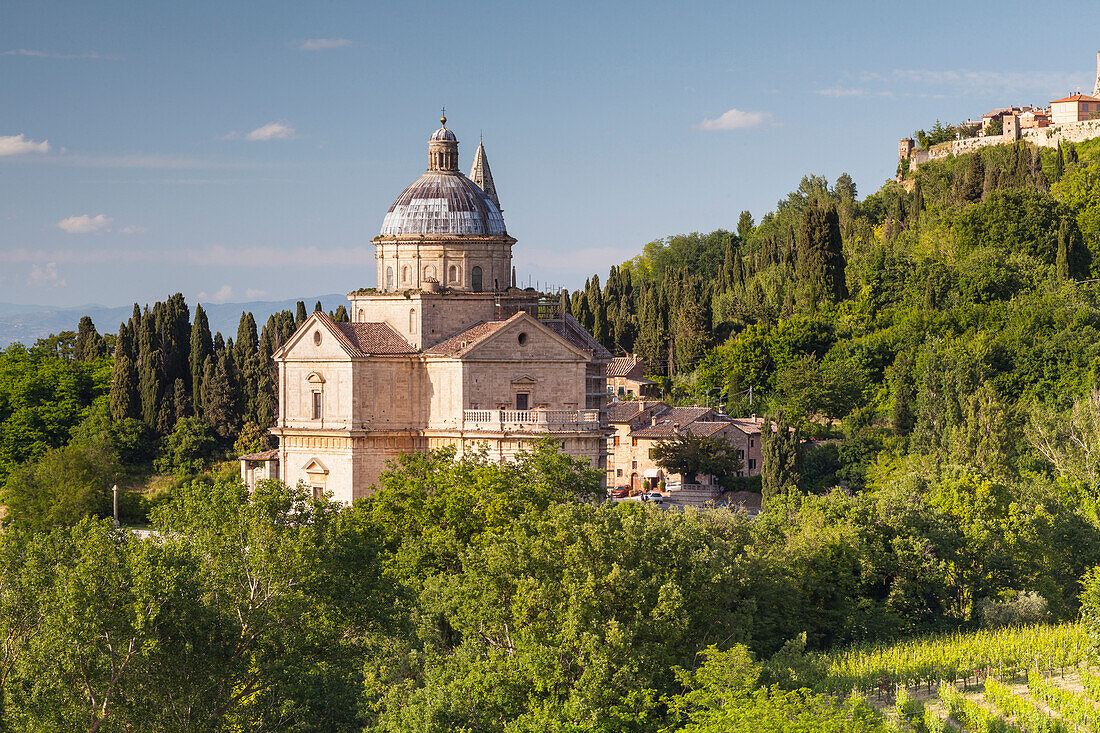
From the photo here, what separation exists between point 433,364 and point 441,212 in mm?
5172

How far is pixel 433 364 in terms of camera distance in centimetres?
4556

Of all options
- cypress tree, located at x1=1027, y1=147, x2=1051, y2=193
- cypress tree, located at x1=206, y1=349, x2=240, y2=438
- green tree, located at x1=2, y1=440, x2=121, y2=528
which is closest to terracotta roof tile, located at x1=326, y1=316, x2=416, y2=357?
green tree, located at x1=2, y1=440, x2=121, y2=528

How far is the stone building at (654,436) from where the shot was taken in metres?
73.1

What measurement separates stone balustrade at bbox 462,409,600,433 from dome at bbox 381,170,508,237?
6329 mm

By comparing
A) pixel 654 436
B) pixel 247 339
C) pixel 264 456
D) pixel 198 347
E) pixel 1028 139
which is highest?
pixel 1028 139

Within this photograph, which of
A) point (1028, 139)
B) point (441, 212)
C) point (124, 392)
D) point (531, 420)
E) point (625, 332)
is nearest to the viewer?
point (531, 420)

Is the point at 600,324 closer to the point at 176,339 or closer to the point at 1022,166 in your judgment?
the point at 176,339

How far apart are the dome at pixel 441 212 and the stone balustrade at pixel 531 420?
633 centimetres

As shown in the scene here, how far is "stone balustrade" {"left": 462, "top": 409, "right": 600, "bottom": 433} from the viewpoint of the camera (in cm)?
4378

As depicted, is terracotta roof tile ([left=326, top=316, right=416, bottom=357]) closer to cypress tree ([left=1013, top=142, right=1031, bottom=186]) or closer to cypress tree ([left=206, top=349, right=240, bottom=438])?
cypress tree ([left=206, top=349, right=240, bottom=438])

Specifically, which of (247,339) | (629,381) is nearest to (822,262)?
(629,381)

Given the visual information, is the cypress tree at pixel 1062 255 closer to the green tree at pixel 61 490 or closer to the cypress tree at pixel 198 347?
the cypress tree at pixel 198 347

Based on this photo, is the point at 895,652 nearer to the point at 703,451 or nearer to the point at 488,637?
the point at 488,637

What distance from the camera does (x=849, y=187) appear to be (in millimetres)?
133500
